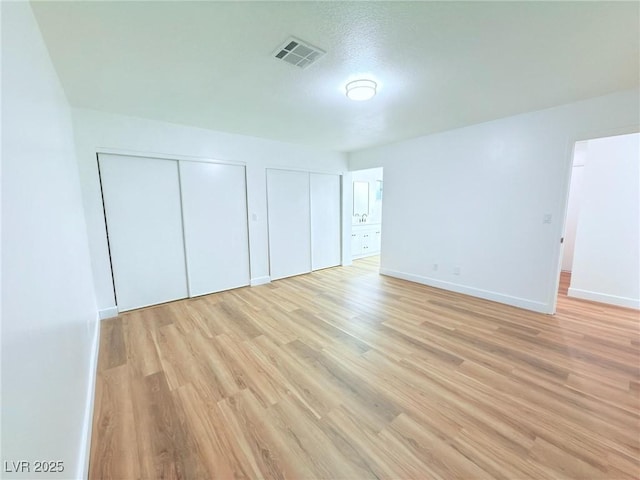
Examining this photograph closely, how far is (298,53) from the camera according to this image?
1.86m

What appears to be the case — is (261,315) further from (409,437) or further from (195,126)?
(195,126)

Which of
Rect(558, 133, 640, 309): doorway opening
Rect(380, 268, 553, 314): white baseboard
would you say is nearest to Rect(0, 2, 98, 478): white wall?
Rect(380, 268, 553, 314): white baseboard

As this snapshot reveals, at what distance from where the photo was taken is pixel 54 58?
1.88 m

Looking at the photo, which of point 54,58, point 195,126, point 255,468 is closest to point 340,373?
point 255,468

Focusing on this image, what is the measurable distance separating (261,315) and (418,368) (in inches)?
75.2

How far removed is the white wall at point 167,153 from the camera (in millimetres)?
2930

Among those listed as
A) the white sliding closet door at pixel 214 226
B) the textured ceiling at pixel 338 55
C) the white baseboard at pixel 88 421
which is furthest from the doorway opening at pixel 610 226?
the white baseboard at pixel 88 421

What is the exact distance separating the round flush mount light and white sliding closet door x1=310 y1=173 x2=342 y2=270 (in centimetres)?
267

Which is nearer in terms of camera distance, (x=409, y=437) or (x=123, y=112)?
(x=409, y=437)

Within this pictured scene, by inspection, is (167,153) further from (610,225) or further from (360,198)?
(610,225)

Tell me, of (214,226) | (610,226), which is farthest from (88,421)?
(610,226)

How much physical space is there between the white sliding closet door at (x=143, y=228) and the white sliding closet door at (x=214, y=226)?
0.46 ft

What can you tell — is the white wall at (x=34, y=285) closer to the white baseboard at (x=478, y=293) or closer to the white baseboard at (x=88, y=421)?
the white baseboard at (x=88, y=421)

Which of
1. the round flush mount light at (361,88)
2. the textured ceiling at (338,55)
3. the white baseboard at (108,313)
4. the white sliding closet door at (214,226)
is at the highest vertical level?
the textured ceiling at (338,55)
